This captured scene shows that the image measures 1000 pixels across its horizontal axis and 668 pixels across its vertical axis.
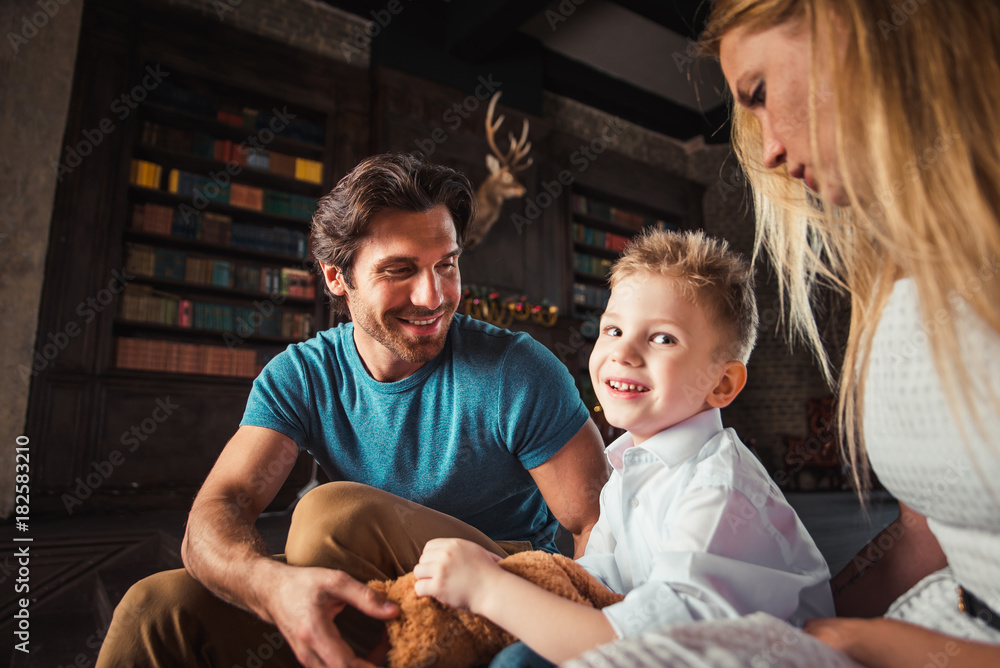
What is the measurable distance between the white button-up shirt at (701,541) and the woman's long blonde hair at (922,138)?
0.17m

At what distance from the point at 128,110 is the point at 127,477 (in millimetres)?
2466

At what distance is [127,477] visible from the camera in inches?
149

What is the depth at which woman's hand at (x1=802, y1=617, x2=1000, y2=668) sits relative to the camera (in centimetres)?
46

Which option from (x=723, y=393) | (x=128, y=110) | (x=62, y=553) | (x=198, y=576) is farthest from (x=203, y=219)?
(x=723, y=393)

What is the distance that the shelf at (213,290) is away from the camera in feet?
13.5

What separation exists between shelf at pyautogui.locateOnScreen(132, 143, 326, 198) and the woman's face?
4.40 m

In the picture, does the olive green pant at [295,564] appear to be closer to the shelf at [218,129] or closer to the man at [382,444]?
the man at [382,444]

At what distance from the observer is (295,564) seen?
84cm

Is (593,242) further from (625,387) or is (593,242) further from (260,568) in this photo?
(260,568)

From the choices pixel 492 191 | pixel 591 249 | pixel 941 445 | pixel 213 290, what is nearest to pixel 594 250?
pixel 591 249

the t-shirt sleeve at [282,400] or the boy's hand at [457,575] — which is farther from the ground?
the t-shirt sleeve at [282,400]

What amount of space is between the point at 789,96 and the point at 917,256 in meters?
0.23

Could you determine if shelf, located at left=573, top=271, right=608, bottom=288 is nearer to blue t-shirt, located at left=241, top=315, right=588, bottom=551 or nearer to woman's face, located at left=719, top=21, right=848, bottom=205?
blue t-shirt, located at left=241, top=315, right=588, bottom=551

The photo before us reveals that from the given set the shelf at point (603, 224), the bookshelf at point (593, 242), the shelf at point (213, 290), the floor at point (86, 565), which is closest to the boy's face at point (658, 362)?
the floor at point (86, 565)
